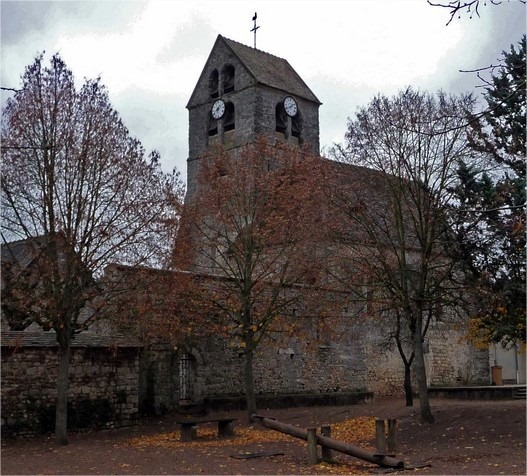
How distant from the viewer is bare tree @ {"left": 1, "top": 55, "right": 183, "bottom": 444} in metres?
17.4

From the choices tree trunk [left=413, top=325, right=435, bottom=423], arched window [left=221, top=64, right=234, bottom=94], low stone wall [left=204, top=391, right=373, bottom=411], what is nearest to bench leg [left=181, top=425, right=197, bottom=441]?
low stone wall [left=204, top=391, right=373, bottom=411]

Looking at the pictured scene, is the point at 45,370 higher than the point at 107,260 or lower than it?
lower

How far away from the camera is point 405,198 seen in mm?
19344

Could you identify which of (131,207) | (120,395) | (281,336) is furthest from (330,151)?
(120,395)

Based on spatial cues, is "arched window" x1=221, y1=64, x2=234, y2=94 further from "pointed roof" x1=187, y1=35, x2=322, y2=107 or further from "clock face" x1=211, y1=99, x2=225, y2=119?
"pointed roof" x1=187, y1=35, x2=322, y2=107

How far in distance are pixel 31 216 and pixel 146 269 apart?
124 inches

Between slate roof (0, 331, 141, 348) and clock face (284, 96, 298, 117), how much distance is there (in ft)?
82.8

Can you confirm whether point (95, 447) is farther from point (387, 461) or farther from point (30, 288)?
point (387, 461)

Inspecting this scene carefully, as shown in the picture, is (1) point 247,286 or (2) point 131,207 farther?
(1) point 247,286

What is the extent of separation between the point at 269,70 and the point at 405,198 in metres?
27.7

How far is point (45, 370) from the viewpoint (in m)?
19.5

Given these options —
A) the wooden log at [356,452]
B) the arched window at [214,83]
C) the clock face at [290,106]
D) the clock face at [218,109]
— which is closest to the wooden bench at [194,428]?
the wooden log at [356,452]

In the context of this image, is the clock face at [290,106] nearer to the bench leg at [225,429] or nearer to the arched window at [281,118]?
the arched window at [281,118]

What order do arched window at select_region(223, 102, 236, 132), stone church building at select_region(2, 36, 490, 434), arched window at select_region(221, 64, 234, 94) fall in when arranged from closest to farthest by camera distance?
stone church building at select_region(2, 36, 490, 434) → arched window at select_region(223, 102, 236, 132) → arched window at select_region(221, 64, 234, 94)
